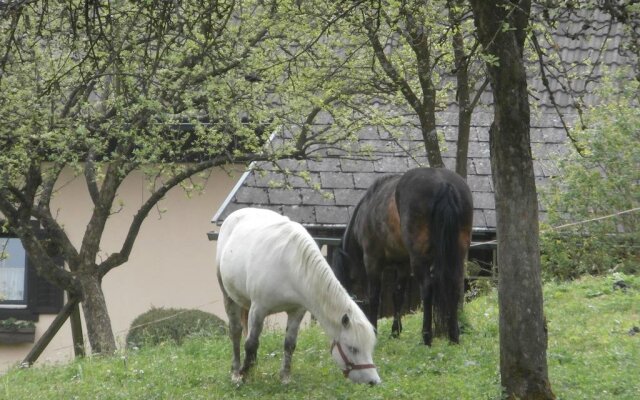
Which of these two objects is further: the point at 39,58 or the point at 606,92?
the point at 606,92

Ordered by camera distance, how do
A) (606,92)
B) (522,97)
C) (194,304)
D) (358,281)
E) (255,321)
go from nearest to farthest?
(522,97)
(255,321)
(358,281)
(606,92)
(194,304)

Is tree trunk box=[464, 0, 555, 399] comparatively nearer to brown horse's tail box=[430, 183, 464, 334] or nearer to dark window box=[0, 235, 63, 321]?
brown horse's tail box=[430, 183, 464, 334]

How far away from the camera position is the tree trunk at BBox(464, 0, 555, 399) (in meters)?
7.19

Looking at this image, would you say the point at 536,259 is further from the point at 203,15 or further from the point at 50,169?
the point at 50,169

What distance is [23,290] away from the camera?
19969 mm

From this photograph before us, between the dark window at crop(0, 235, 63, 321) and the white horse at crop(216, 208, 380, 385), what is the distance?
1006 cm

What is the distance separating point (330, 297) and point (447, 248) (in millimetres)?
1678

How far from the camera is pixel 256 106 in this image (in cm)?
1363

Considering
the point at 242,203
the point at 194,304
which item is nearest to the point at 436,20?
the point at 242,203

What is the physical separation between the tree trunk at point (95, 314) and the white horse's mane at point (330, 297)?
579 centimetres

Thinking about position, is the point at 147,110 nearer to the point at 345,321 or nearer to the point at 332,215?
the point at 332,215

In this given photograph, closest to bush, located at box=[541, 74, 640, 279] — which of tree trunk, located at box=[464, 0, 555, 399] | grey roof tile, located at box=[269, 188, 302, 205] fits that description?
grey roof tile, located at box=[269, 188, 302, 205]

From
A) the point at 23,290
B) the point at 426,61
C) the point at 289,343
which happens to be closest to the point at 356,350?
the point at 289,343

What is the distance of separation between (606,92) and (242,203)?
17.8 feet
